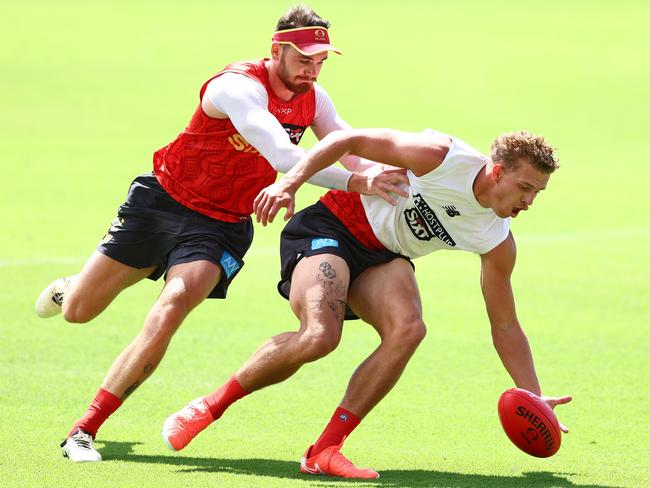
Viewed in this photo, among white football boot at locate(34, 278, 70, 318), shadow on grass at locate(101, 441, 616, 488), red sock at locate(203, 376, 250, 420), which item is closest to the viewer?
shadow on grass at locate(101, 441, 616, 488)

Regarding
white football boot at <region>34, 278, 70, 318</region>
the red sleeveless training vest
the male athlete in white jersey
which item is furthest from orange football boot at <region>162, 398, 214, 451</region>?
white football boot at <region>34, 278, 70, 318</region>

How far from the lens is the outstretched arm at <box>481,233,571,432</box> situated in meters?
6.93

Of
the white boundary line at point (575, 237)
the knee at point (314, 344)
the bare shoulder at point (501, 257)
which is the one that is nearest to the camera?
the knee at point (314, 344)

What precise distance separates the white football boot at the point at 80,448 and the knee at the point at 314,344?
48.0 inches

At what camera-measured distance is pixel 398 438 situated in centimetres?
750

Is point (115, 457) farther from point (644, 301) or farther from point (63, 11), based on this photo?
point (63, 11)

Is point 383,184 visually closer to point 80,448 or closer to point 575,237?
point 80,448

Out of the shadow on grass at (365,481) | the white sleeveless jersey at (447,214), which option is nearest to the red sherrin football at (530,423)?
the shadow on grass at (365,481)

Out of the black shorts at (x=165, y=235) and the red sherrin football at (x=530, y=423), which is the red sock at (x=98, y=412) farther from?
the red sherrin football at (x=530, y=423)

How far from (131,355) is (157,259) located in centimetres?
77

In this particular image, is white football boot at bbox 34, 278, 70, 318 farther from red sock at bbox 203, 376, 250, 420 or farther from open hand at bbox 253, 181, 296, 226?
open hand at bbox 253, 181, 296, 226

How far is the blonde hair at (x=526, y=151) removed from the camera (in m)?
6.47

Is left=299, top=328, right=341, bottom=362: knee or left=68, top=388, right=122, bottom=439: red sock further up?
left=299, top=328, right=341, bottom=362: knee

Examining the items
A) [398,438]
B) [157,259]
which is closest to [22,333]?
[157,259]
